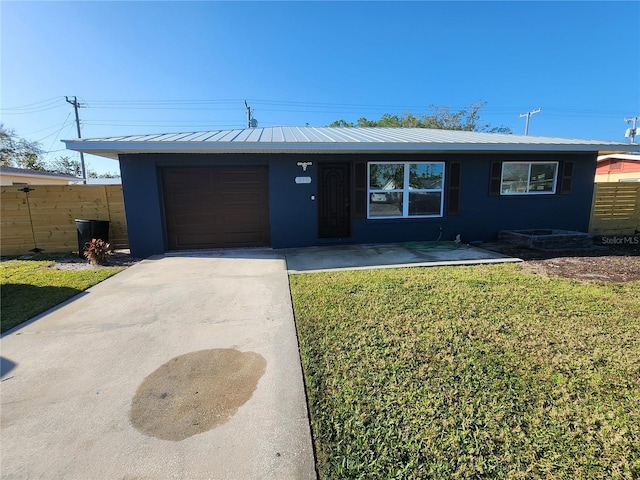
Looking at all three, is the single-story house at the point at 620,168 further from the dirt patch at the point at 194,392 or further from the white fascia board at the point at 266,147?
the dirt patch at the point at 194,392

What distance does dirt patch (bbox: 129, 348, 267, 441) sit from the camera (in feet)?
6.61

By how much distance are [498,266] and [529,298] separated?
1791mm

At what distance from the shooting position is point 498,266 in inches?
226

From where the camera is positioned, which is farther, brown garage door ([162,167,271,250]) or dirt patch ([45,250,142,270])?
brown garage door ([162,167,271,250])

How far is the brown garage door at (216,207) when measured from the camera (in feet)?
24.6

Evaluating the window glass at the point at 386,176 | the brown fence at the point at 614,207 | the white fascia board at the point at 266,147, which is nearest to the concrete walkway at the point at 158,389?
the white fascia board at the point at 266,147

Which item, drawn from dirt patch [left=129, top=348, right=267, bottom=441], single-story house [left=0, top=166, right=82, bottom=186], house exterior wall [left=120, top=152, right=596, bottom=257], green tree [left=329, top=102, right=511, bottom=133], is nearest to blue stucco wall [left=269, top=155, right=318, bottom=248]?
house exterior wall [left=120, top=152, right=596, bottom=257]

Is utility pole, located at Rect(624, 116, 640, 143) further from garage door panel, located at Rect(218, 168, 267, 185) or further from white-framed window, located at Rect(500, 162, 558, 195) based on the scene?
garage door panel, located at Rect(218, 168, 267, 185)

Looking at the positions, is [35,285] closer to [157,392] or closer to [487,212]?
[157,392]

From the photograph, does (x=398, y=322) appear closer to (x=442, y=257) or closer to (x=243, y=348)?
(x=243, y=348)

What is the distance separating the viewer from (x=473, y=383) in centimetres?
234

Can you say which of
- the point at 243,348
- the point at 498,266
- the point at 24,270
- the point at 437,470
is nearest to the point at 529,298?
the point at 498,266

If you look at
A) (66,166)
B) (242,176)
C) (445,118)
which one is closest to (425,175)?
(242,176)

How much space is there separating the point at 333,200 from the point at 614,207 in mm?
8625
